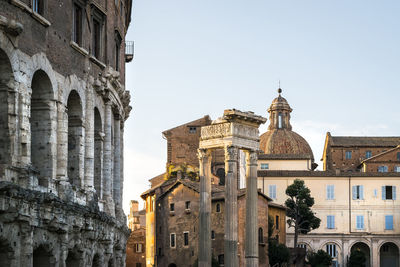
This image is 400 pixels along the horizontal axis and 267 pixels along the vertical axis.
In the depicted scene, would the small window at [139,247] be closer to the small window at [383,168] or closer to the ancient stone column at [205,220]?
the small window at [383,168]

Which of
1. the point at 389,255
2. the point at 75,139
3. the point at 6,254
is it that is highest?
the point at 75,139

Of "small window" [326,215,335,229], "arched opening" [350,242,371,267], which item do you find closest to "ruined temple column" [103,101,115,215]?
"small window" [326,215,335,229]

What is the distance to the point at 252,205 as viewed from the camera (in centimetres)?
5044

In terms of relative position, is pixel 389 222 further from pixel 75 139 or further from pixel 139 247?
pixel 75 139

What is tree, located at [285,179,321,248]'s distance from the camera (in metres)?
77.4

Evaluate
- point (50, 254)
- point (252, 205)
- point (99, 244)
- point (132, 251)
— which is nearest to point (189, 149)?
point (132, 251)

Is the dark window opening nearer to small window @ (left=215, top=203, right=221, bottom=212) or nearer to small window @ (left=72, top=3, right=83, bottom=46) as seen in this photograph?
small window @ (left=72, top=3, right=83, bottom=46)

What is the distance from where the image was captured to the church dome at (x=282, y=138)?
9606 cm

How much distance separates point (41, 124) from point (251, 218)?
25209 millimetres

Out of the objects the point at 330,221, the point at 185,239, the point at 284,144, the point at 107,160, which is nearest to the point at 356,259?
the point at 330,221

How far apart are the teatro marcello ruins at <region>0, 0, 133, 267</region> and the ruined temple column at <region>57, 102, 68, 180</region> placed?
0.03m

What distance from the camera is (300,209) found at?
77.8m

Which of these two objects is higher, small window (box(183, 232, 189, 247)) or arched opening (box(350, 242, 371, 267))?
small window (box(183, 232, 189, 247))

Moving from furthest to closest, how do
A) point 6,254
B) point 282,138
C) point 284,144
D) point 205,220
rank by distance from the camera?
1. point 282,138
2. point 284,144
3. point 205,220
4. point 6,254
